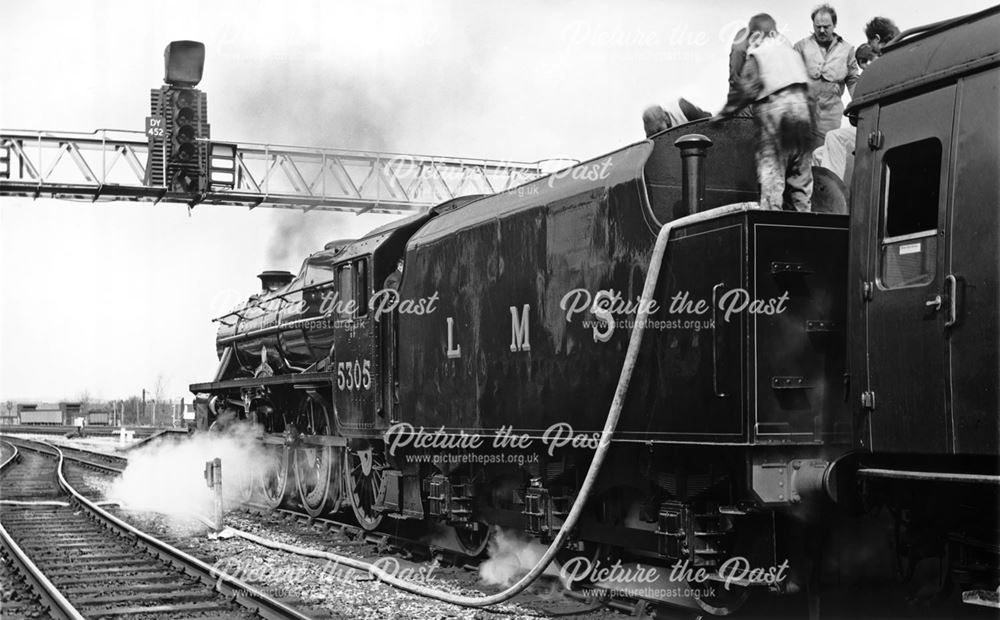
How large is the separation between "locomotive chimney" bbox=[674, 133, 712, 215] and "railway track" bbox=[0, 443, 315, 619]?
431 cm

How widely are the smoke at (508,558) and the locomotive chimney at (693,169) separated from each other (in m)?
3.98

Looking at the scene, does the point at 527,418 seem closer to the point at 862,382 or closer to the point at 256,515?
the point at 862,382

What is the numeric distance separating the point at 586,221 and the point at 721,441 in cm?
231

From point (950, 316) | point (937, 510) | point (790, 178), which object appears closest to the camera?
point (950, 316)

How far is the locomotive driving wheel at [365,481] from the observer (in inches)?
506

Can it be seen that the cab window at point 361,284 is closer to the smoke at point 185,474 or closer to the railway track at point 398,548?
the railway track at point 398,548

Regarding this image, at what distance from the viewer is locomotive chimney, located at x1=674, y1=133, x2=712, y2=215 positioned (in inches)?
288

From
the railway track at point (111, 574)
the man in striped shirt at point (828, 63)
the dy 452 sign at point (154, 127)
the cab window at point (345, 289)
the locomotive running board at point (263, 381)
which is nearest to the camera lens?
Result: the man in striped shirt at point (828, 63)

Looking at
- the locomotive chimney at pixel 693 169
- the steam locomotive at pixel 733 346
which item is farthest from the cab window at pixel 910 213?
the locomotive chimney at pixel 693 169

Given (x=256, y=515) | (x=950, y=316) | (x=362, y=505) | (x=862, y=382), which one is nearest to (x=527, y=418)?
(x=862, y=382)

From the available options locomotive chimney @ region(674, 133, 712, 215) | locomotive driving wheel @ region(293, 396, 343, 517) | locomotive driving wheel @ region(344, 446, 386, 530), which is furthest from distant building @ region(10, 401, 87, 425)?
locomotive chimney @ region(674, 133, 712, 215)

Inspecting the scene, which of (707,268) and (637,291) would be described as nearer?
(707,268)

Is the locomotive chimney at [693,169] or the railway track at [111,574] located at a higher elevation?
the locomotive chimney at [693,169]

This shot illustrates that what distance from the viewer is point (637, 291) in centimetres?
758
